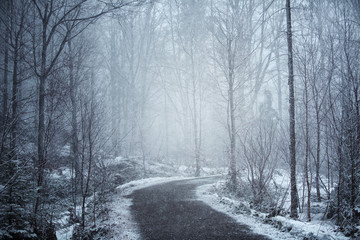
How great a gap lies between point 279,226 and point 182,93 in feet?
61.1

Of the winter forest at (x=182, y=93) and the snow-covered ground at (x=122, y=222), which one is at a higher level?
the winter forest at (x=182, y=93)

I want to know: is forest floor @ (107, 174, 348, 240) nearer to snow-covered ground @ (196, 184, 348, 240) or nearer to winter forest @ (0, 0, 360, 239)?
snow-covered ground @ (196, 184, 348, 240)

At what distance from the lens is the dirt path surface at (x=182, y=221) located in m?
4.93

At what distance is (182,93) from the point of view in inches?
901

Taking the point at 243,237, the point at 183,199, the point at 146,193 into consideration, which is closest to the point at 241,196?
the point at 183,199

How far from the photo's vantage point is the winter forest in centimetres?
567

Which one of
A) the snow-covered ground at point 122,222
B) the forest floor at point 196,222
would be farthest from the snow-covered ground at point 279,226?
the snow-covered ground at point 122,222

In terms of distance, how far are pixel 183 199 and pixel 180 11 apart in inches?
710

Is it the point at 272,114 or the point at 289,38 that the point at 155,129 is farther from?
the point at 289,38

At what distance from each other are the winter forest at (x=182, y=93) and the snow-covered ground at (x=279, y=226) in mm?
59

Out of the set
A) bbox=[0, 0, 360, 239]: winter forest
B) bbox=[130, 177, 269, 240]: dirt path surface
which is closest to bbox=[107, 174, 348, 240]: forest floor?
bbox=[130, 177, 269, 240]: dirt path surface

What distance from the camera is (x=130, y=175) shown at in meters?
15.6

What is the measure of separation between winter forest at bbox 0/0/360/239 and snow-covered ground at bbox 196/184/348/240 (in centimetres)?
6

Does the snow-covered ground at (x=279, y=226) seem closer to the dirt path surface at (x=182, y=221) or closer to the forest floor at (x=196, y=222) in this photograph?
the forest floor at (x=196, y=222)
